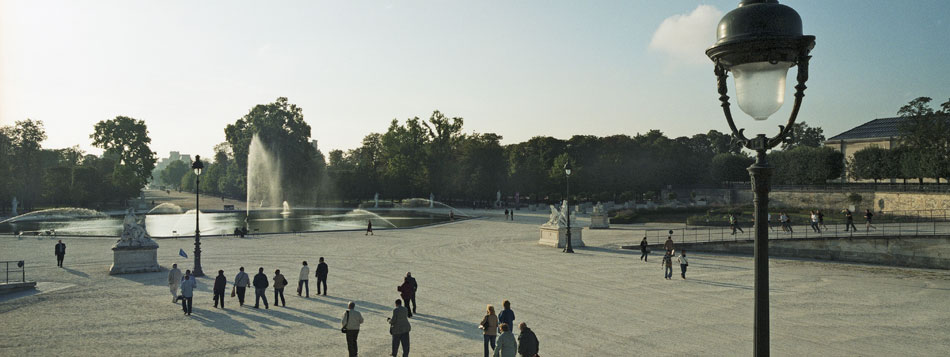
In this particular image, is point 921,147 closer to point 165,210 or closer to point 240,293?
point 240,293

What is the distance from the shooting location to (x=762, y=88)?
13.3 feet

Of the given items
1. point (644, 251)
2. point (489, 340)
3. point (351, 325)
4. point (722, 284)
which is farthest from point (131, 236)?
point (722, 284)

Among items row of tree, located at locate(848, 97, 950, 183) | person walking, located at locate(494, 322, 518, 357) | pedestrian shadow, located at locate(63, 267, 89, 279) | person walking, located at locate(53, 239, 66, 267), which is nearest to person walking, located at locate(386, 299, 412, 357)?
person walking, located at locate(494, 322, 518, 357)

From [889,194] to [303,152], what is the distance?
7284 centimetres

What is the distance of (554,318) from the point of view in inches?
575

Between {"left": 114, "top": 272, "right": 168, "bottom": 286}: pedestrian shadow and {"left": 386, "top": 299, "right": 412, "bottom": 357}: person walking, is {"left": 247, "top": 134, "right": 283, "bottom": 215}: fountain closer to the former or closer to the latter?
{"left": 114, "top": 272, "right": 168, "bottom": 286}: pedestrian shadow

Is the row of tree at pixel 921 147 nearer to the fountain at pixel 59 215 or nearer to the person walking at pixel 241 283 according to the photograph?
the person walking at pixel 241 283

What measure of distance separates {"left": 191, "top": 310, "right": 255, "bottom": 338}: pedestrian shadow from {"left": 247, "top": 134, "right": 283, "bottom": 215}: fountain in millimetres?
65059

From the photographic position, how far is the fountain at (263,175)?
77312 millimetres

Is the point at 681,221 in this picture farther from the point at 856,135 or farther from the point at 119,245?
the point at 856,135

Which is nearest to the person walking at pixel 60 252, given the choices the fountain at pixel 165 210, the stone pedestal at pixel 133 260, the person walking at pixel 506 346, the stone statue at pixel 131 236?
the stone pedestal at pixel 133 260

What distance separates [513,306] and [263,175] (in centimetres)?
7118

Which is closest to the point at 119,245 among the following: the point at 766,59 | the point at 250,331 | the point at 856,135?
the point at 250,331

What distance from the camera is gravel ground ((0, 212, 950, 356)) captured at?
1221 centimetres
